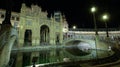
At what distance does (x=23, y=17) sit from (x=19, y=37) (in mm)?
7669

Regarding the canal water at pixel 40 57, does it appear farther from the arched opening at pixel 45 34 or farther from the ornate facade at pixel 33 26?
the arched opening at pixel 45 34

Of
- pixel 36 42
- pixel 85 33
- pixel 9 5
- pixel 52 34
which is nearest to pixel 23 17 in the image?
pixel 36 42

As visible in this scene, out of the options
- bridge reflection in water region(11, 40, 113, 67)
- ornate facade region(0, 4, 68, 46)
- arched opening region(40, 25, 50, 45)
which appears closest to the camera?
bridge reflection in water region(11, 40, 113, 67)

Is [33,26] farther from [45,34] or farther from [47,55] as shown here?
[47,55]

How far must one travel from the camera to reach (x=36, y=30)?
135 feet

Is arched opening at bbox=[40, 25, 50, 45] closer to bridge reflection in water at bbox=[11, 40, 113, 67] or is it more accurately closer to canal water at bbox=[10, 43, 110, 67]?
bridge reflection in water at bbox=[11, 40, 113, 67]

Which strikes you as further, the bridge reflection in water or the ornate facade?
the ornate facade

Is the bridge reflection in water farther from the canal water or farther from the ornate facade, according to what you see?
the ornate facade

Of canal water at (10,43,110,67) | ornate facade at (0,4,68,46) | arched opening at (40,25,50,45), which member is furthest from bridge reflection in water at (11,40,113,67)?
arched opening at (40,25,50,45)

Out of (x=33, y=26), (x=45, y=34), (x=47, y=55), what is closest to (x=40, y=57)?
(x=47, y=55)

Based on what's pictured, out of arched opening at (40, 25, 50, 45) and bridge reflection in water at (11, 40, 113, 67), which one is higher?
arched opening at (40, 25, 50, 45)

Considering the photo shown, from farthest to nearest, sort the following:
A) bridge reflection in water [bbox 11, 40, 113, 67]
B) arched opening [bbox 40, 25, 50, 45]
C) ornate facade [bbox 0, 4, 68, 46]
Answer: arched opening [bbox 40, 25, 50, 45]
ornate facade [bbox 0, 4, 68, 46]
bridge reflection in water [bbox 11, 40, 113, 67]

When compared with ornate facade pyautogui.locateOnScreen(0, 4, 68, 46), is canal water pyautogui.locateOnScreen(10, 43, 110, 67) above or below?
below

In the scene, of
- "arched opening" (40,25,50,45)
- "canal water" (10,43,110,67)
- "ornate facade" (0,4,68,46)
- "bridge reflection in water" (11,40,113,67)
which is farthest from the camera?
→ "arched opening" (40,25,50,45)
